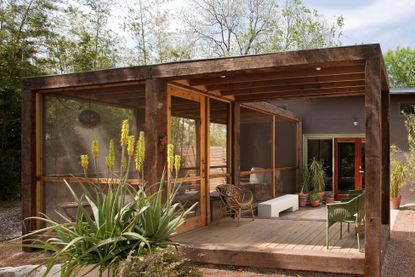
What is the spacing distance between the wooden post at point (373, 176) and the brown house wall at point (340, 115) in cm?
890

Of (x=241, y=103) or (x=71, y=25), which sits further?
(x=71, y=25)

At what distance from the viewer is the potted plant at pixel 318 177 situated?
12961 millimetres

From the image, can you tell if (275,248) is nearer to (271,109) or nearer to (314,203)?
(271,109)

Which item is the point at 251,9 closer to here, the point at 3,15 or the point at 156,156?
the point at 3,15

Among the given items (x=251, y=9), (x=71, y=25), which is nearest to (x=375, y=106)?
(x=71, y=25)

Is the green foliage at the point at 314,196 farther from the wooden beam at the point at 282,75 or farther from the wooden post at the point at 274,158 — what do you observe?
the wooden beam at the point at 282,75

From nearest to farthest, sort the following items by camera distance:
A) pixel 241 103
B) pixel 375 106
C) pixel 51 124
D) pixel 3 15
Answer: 1. pixel 375 106
2. pixel 51 124
3. pixel 241 103
4. pixel 3 15

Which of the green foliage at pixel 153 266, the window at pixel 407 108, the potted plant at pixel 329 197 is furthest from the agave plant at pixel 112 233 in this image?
the window at pixel 407 108

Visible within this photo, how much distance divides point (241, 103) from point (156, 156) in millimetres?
3326

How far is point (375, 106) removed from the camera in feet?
14.5

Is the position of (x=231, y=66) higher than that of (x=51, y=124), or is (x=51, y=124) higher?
(x=231, y=66)

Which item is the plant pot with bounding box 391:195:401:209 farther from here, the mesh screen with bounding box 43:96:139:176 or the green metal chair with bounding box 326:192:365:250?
the mesh screen with bounding box 43:96:139:176

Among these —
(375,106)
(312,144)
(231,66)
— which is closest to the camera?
(375,106)

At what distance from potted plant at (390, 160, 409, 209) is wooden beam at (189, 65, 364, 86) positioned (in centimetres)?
643
